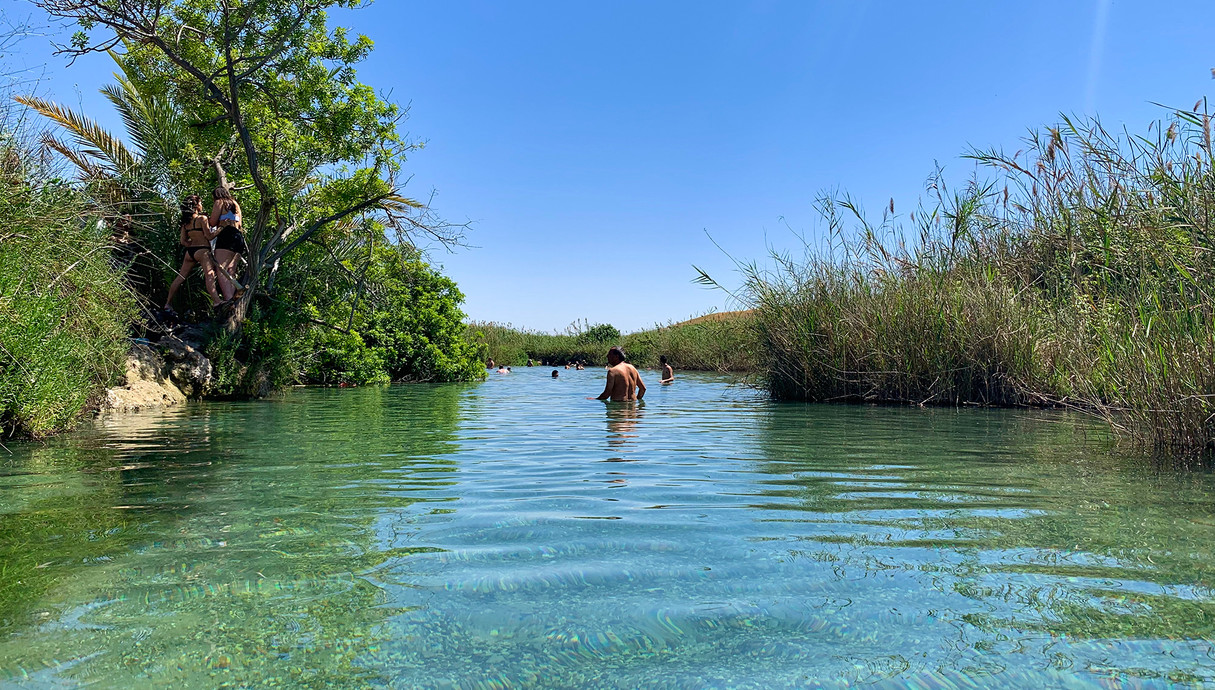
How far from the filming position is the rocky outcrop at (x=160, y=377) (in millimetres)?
11844

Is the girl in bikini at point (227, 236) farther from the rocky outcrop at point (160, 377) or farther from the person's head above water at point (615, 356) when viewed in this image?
the person's head above water at point (615, 356)

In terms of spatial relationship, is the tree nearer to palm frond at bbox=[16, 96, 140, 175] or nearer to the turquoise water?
palm frond at bbox=[16, 96, 140, 175]

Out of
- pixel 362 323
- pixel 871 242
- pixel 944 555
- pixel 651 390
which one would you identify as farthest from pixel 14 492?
pixel 362 323

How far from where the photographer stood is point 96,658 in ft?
7.59

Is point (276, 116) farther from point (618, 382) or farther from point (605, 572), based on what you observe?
point (605, 572)

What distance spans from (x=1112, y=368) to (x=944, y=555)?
431cm

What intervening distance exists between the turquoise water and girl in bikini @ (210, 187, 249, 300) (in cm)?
742

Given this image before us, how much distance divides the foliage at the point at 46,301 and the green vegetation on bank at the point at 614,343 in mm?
15631

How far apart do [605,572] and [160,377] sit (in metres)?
12.9

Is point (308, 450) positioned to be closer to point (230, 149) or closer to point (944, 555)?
point (944, 555)

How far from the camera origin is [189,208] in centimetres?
1466

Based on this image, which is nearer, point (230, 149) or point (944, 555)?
point (944, 555)

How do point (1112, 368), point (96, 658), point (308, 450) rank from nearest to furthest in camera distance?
point (96, 658), point (1112, 368), point (308, 450)

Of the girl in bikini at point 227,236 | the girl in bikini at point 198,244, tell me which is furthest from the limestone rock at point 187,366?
the girl in bikini at point 227,236
